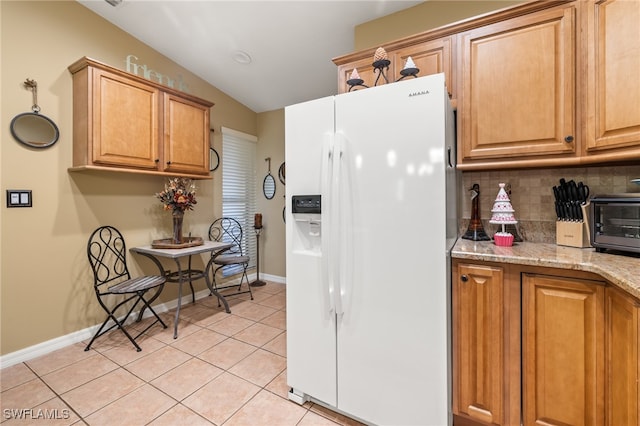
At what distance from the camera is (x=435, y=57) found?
1860 mm

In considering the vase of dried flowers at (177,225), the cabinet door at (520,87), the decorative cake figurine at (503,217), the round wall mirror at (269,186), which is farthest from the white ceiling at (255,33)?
the vase of dried flowers at (177,225)

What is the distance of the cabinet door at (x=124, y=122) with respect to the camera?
238cm

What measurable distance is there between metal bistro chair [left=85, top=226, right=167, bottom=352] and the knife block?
311 cm

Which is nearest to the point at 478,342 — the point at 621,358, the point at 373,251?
the point at 621,358

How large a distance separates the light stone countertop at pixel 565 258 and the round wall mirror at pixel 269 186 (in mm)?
3111

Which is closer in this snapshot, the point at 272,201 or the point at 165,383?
the point at 165,383

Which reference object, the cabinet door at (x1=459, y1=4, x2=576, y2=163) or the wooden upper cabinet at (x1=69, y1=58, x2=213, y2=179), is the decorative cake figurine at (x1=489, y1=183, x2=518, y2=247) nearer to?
the cabinet door at (x1=459, y1=4, x2=576, y2=163)

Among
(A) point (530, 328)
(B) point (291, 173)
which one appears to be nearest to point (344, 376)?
(A) point (530, 328)

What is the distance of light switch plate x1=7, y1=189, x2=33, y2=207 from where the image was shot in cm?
213

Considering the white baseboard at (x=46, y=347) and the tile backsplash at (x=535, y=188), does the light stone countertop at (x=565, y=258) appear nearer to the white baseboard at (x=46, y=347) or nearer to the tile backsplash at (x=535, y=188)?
the tile backsplash at (x=535, y=188)

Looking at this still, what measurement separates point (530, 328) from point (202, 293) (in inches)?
137

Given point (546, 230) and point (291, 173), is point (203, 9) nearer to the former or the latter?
point (291, 173)

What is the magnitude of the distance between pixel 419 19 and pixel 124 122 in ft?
8.89

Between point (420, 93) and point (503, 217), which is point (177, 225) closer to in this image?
point (420, 93)
